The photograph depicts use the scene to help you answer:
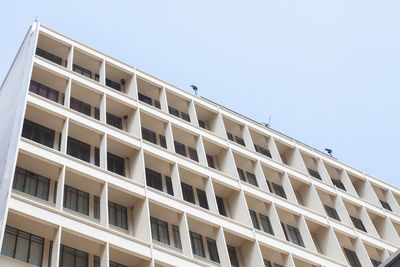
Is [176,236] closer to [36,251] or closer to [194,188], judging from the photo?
[194,188]

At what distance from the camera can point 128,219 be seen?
88.3 ft

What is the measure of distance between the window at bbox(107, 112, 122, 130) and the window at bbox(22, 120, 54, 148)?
15.0 ft

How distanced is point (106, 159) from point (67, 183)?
2548 millimetres

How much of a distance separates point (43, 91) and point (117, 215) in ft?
29.2

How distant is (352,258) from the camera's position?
3488 centimetres

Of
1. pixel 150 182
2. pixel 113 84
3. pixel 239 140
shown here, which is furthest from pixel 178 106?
pixel 150 182

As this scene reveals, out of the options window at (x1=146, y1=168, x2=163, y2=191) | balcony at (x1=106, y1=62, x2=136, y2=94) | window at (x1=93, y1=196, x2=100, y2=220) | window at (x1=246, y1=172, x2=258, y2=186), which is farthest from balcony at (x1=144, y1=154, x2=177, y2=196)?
window at (x1=246, y1=172, x2=258, y2=186)

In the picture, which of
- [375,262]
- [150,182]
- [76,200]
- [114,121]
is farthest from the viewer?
[375,262]

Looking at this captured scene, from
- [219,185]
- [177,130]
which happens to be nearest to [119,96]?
[177,130]

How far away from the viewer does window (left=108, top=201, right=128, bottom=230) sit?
26.4m

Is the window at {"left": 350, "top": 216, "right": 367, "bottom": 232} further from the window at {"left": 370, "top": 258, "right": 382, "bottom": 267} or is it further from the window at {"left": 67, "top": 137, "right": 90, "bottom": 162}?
the window at {"left": 67, "top": 137, "right": 90, "bottom": 162}

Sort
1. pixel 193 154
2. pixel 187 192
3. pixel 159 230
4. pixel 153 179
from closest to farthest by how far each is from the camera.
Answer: pixel 159 230 < pixel 153 179 < pixel 187 192 < pixel 193 154

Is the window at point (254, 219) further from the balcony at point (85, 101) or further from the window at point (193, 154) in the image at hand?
the balcony at point (85, 101)

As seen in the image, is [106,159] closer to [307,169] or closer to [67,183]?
[67,183]
